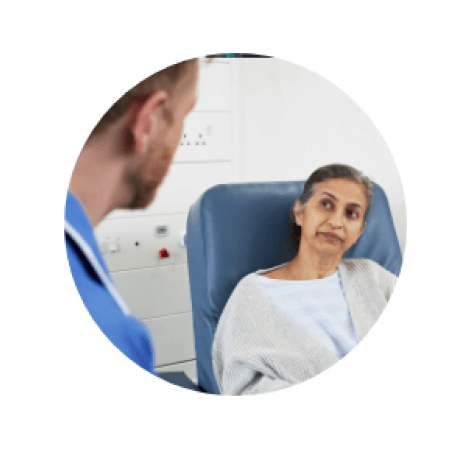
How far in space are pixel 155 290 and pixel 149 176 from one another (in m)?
0.38

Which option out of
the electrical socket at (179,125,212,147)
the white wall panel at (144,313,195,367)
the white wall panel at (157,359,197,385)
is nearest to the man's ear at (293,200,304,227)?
the electrical socket at (179,125,212,147)

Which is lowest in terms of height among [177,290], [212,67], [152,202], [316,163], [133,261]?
[177,290]

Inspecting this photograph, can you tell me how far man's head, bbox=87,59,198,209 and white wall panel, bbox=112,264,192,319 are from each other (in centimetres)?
23

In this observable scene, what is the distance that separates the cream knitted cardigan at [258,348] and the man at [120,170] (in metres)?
0.30

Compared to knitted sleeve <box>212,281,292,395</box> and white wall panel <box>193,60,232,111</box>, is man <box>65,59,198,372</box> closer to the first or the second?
white wall panel <box>193,60,232,111</box>

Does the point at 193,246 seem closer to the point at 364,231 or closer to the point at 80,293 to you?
the point at 80,293

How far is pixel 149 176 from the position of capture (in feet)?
5.17

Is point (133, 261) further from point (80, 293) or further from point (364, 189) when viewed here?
point (364, 189)

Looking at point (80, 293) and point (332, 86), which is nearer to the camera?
point (80, 293)

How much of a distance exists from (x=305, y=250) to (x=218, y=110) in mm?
552

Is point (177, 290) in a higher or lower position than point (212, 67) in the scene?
lower

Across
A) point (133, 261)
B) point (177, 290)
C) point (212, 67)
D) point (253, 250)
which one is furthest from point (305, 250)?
point (212, 67)

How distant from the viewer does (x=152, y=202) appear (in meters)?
1.59

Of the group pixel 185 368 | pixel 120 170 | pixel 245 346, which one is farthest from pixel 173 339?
pixel 120 170
